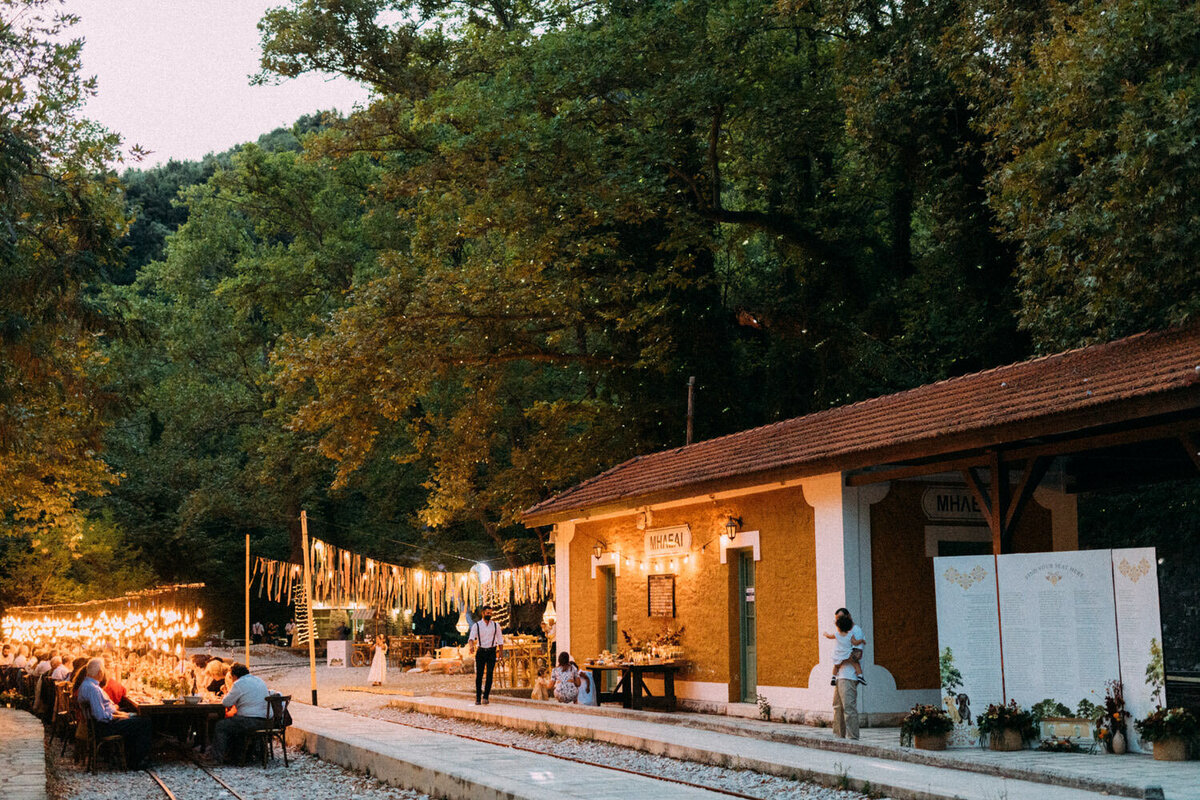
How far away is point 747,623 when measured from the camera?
1662cm

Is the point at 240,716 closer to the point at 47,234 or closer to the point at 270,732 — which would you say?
the point at 270,732

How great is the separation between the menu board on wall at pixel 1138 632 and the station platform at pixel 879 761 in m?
0.50

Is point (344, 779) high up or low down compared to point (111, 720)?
down

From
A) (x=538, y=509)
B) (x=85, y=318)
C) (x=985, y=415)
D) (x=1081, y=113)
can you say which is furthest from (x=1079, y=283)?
(x=85, y=318)

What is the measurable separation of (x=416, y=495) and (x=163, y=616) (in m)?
23.7

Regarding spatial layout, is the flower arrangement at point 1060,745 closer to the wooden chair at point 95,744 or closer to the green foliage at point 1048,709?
the green foliage at point 1048,709

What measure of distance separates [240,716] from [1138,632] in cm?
1050

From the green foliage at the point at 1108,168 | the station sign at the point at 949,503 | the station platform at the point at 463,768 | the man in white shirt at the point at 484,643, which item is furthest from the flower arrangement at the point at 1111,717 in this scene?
the man in white shirt at the point at 484,643

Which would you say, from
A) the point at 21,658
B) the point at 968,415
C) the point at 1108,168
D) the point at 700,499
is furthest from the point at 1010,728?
the point at 21,658

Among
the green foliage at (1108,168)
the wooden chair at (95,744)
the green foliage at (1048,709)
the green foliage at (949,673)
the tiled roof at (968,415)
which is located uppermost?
the green foliage at (1108,168)

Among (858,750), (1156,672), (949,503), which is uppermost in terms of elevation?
(949,503)

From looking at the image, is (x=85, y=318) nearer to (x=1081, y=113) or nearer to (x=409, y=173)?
(x=409, y=173)

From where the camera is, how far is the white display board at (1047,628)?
10969mm

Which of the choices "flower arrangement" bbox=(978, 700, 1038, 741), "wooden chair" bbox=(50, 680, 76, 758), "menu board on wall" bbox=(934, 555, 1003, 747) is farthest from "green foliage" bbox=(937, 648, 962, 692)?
"wooden chair" bbox=(50, 680, 76, 758)
